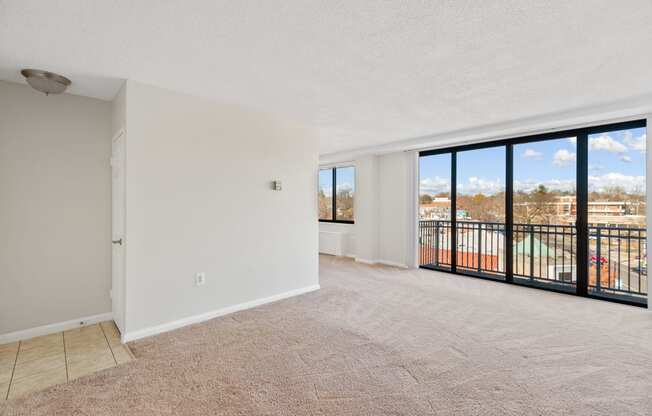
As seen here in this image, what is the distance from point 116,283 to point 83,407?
4.76 feet

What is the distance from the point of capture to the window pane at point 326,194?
7.79m

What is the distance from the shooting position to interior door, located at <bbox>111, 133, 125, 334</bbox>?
2.91 meters

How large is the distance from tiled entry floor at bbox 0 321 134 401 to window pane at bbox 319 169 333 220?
5.31 m

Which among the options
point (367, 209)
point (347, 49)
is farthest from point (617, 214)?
point (347, 49)

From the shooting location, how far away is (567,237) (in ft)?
14.5

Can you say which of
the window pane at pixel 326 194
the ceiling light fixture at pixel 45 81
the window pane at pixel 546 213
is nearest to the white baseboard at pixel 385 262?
the window pane at pixel 326 194

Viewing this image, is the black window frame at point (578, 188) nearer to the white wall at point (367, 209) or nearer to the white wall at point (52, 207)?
the white wall at point (367, 209)

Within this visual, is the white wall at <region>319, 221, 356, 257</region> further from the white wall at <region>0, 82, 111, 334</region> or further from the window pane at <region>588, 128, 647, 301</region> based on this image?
the white wall at <region>0, 82, 111, 334</region>

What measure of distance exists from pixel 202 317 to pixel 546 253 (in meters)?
4.77

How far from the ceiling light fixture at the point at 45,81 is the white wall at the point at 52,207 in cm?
34

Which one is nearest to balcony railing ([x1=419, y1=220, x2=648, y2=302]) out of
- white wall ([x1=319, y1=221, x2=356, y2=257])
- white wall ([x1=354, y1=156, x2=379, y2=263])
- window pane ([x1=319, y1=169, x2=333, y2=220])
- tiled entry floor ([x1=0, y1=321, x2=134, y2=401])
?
white wall ([x1=354, y1=156, x2=379, y2=263])

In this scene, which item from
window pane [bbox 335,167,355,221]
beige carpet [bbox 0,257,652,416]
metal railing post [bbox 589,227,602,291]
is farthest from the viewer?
window pane [bbox 335,167,355,221]

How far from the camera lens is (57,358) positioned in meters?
2.55

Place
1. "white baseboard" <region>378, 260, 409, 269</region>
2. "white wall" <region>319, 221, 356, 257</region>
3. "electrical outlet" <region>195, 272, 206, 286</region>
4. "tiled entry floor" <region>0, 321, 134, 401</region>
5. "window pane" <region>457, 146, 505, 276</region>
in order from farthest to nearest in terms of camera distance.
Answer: "white wall" <region>319, 221, 356, 257</region>
"white baseboard" <region>378, 260, 409, 269</region>
"window pane" <region>457, 146, 505, 276</region>
"electrical outlet" <region>195, 272, 206, 286</region>
"tiled entry floor" <region>0, 321, 134, 401</region>
